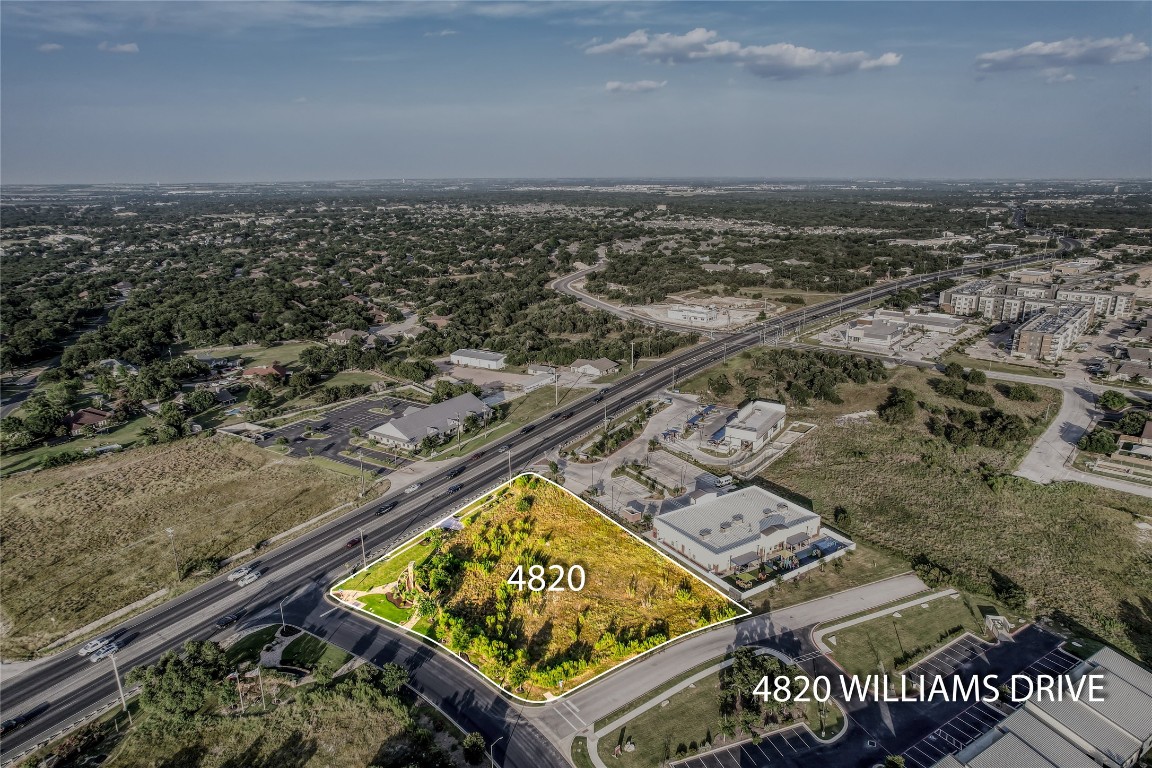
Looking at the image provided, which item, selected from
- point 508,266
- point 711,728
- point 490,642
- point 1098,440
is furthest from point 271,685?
point 508,266

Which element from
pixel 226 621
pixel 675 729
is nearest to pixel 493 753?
pixel 675 729

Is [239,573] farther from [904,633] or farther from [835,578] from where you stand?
[904,633]

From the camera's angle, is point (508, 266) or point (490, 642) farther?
point (508, 266)

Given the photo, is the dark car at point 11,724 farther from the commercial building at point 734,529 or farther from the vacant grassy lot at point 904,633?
the vacant grassy lot at point 904,633

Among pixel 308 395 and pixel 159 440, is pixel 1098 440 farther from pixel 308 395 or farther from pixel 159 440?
pixel 159 440

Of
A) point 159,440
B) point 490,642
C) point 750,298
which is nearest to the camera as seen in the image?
point 490,642

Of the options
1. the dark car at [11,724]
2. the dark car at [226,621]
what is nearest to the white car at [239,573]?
the dark car at [226,621]

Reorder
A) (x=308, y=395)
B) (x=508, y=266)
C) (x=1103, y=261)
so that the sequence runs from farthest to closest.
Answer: (x=508, y=266) → (x=1103, y=261) → (x=308, y=395)

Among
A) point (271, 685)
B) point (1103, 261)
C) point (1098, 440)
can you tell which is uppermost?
point (1103, 261)
